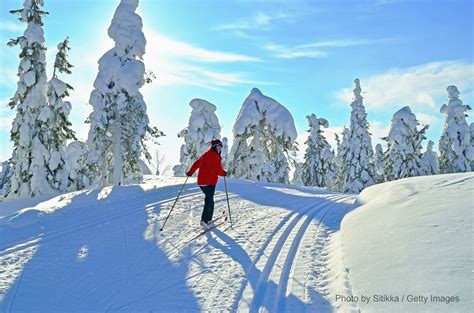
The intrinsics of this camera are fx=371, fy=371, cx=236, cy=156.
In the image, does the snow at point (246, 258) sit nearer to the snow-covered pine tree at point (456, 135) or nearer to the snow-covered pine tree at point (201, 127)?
the snow-covered pine tree at point (201, 127)

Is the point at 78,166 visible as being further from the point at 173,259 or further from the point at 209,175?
the point at 173,259

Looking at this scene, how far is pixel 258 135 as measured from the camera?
2986 centimetres

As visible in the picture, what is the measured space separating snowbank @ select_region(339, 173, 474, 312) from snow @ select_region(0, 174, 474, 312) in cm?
2

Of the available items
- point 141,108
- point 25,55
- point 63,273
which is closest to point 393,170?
point 141,108

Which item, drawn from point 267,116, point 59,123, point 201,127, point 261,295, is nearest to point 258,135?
point 267,116

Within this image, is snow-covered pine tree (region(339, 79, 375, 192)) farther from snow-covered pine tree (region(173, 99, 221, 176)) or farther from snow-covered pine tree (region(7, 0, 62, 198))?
snow-covered pine tree (region(7, 0, 62, 198))

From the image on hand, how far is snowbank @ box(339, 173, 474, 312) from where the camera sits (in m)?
4.64

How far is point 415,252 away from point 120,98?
20739 mm

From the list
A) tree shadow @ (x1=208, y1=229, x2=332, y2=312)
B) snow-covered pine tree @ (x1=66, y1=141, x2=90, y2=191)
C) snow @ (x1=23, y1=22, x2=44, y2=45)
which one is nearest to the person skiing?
tree shadow @ (x1=208, y1=229, x2=332, y2=312)

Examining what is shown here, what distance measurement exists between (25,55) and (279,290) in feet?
77.7

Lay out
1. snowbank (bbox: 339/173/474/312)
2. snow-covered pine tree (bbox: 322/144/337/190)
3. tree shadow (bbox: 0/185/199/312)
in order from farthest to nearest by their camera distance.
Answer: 1. snow-covered pine tree (bbox: 322/144/337/190)
2. tree shadow (bbox: 0/185/199/312)
3. snowbank (bbox: 339/173/474/312)

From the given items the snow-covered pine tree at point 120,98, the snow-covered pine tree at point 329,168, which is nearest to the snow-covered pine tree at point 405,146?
the snow-covered pine tree at point 329,168

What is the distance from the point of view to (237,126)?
29.1m

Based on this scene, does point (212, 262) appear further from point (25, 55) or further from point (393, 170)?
point (393, 170)
